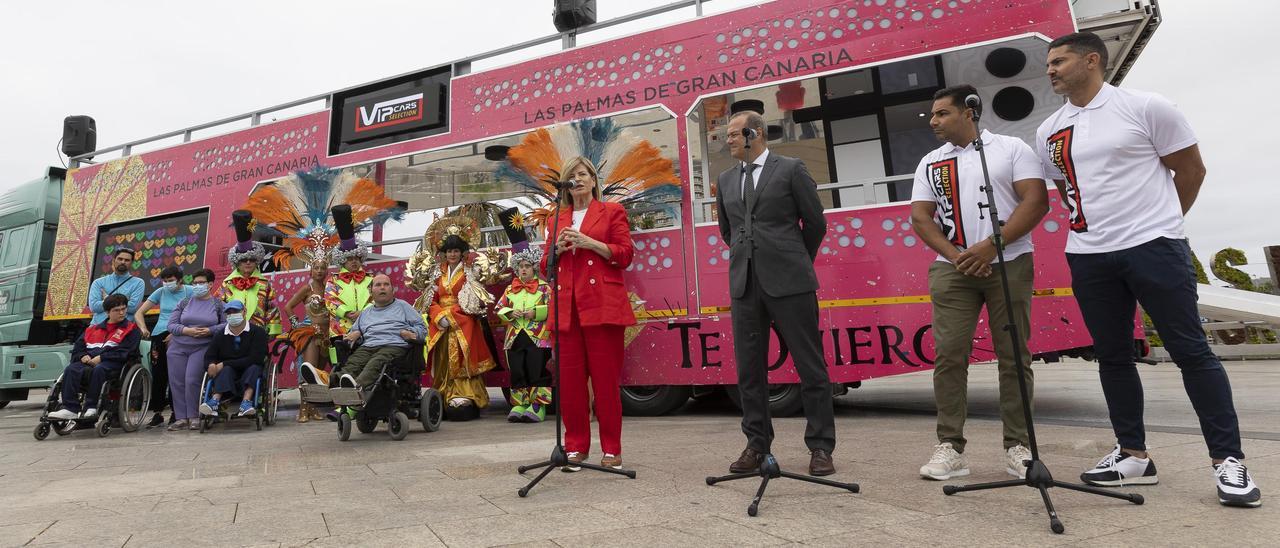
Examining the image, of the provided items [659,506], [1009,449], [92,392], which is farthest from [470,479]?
[92,392]

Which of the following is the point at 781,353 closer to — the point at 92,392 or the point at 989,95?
the point at 989,95

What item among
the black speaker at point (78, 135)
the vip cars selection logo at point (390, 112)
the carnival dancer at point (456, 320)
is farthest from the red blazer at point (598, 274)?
the black speaker at point (78, 135)

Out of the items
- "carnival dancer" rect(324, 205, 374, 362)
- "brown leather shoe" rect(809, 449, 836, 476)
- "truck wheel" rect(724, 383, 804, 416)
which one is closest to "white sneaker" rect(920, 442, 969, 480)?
"brown leather shoe" rect(809, 449, 836, 476)

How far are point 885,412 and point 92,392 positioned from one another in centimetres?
709

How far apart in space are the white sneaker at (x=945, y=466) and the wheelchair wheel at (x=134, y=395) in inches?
261

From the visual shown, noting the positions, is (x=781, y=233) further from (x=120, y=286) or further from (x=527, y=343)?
(x=120, y=286)

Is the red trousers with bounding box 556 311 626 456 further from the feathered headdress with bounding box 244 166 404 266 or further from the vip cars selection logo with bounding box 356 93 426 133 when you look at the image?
the vip cars selection logo with bounding box 356 93 426 133

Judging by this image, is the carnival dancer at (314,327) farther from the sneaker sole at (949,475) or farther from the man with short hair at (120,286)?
the sneaker sole at (949,475)

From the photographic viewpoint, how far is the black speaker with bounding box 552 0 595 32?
678cm

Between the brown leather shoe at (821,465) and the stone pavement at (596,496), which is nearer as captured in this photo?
the stone pavement at (596,496)

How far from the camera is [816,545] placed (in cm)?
195

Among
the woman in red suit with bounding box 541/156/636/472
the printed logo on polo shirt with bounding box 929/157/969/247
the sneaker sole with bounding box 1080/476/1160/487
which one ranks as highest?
the printed logo on polo shirt with bounding box 929/157/969/247

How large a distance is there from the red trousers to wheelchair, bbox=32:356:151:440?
16.5ft

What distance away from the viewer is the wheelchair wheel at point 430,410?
5.55m
